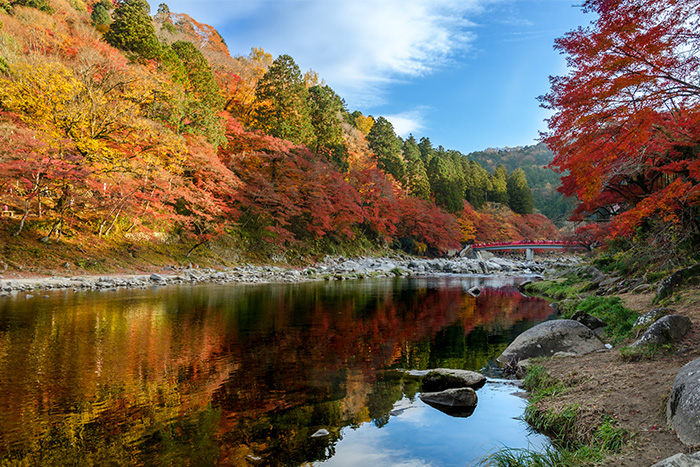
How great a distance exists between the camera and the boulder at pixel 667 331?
14.9 feet

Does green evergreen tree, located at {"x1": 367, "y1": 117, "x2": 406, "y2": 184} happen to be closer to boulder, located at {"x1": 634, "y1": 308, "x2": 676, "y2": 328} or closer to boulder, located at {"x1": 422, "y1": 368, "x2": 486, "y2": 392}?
boulder, located at {"x1": 634, "y1": 308, "x2": 676, "y2": 328}

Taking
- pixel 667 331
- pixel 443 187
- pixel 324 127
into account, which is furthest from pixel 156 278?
pixel 443 187

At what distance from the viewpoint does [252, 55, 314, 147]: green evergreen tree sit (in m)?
27.5

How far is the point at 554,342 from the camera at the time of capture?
605 centimetres

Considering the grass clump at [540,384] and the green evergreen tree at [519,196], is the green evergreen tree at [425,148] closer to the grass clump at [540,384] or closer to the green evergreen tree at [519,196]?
the green evergreen tree at [519,196]

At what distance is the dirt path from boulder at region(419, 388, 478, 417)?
35.9 inches

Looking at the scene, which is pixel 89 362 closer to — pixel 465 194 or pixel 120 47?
pixel 120 47

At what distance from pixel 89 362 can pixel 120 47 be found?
72.1 ft

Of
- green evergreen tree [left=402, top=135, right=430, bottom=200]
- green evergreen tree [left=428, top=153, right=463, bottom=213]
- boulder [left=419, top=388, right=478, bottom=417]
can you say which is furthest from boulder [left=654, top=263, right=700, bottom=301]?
green evergreen tree [left=428, top=153, right=463, bottom=213]

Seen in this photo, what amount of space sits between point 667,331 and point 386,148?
38.9 meters

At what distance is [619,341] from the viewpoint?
5.78m

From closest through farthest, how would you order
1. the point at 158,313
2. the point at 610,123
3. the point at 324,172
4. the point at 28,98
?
1. the point at 610,123
2. the point at 158,313
3. the point at 28,98
4. the point at 324,172

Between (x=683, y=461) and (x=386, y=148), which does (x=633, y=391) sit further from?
(x=386, y=148)

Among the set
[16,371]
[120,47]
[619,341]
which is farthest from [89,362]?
[120,47]
